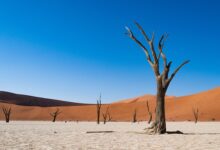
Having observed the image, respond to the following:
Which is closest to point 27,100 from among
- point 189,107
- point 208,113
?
point 189,107

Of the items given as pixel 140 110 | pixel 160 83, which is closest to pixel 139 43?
pixel 160 83

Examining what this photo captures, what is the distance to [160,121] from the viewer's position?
17859 millimetres

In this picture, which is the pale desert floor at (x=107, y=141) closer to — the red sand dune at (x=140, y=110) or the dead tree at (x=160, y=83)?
the dead tree at (x=160, y=83)

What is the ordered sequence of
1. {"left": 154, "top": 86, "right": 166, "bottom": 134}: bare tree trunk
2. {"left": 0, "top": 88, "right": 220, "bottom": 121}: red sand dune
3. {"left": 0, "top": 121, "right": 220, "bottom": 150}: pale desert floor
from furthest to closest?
{"left": 0, "top": 88, "right": 220, "bottom": 121}: red sand dune < {"left": 154, "top": 86, "right": 166, "bottom": 134}: bare tree trunk < {"left": 0, "top": 121, "right": 220, "bottom": 150}: pale desert floor

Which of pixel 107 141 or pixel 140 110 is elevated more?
pixel 140 110

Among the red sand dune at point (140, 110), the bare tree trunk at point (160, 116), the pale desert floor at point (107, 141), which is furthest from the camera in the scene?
the red sand dune at point (140, 110)

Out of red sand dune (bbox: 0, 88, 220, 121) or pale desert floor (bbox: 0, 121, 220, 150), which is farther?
red sand dune (bbox: 0, 88, 220, 121)

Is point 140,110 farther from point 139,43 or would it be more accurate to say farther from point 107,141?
point 107,141

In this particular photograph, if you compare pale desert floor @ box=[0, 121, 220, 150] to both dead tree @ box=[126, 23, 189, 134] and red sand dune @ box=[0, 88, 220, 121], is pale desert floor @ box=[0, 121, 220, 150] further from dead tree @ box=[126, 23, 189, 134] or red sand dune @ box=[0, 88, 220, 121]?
red sand dune @ box=[0, 88, 220, 121]

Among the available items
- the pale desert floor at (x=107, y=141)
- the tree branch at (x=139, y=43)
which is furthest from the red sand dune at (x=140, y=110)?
the pale desert floor at (x=107, y=141)

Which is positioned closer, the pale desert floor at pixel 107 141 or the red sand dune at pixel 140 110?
the pale desert floor at pixel 107 141

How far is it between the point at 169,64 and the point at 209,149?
8.65m

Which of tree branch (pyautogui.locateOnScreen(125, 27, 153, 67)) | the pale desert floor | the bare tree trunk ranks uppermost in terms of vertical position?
tree branch (pyautogui.locateOnScreen(125, 27, 153, 67))

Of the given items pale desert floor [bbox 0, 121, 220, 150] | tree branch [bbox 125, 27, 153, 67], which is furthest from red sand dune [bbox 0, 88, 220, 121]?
pale desert floor [bbox 0, 121, 220, 150]
